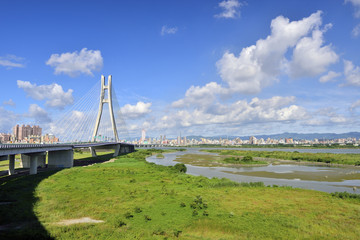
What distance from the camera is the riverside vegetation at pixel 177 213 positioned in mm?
15492

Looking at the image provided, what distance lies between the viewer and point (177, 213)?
1969 centimetres

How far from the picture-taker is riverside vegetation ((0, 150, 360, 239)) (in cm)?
1549

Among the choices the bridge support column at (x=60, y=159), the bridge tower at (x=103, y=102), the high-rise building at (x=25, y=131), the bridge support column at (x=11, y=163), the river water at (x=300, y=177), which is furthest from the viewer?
the high-rise building at (x=25, y=131)

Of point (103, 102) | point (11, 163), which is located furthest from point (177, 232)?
point (103, 102)

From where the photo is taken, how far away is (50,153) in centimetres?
5478

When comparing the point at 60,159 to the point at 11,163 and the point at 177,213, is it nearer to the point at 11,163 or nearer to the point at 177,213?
the point at 11,163

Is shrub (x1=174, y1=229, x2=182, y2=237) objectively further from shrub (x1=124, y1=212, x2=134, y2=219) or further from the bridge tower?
the bridge tower

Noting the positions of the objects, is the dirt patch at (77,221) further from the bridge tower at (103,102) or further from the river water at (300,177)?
the bridge tower at (103,102)

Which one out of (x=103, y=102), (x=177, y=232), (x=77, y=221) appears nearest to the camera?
(x=177, y=232)

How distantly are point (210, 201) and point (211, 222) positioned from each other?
6.19 meters

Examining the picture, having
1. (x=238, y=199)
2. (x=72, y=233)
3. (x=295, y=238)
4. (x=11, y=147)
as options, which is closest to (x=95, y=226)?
(x=72, y=233)

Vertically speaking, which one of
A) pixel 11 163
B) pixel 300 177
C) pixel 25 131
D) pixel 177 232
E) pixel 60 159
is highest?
pixel 25 131

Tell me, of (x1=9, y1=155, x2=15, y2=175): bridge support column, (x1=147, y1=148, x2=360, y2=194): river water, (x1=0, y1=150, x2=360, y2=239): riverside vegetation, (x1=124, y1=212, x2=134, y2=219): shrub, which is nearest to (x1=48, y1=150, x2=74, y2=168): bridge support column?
(x1=9, y1=155, x2=15, y2=175): bridge support column

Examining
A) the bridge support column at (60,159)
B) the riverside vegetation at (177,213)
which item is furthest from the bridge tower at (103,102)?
the riverside vegetation at (177,213)
